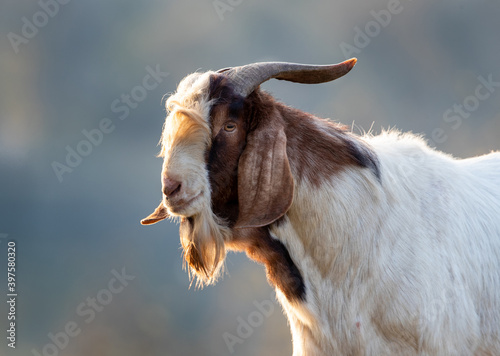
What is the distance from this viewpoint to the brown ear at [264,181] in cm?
341

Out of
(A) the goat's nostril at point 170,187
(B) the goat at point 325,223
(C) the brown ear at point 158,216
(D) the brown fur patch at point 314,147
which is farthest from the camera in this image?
(C) the brown ear at point 158,216

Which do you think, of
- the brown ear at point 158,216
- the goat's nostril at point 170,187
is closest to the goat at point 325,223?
the goat's nostril at point 170,187

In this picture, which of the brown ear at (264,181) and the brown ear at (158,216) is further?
the brown ear at (158,216)

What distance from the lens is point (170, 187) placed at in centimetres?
335

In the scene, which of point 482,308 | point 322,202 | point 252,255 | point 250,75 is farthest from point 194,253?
point 482,308

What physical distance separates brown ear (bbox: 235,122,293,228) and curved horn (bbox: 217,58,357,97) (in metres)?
0.32

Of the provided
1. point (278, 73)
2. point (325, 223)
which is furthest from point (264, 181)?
point (278, 73)

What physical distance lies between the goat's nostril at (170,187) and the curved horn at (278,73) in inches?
27.8

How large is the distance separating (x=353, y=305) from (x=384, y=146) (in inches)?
46.3

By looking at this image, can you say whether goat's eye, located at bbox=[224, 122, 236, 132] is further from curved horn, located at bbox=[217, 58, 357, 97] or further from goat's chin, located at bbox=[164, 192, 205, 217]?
goat's chin, located at bbox=[164, 192, 205, 217]

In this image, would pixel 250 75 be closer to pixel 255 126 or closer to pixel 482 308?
pixel 255 126

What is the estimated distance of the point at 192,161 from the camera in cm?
341

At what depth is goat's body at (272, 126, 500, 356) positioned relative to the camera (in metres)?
3.53

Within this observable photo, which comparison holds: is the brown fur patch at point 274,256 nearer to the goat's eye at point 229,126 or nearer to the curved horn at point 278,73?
the goat's eye at point 229,126
